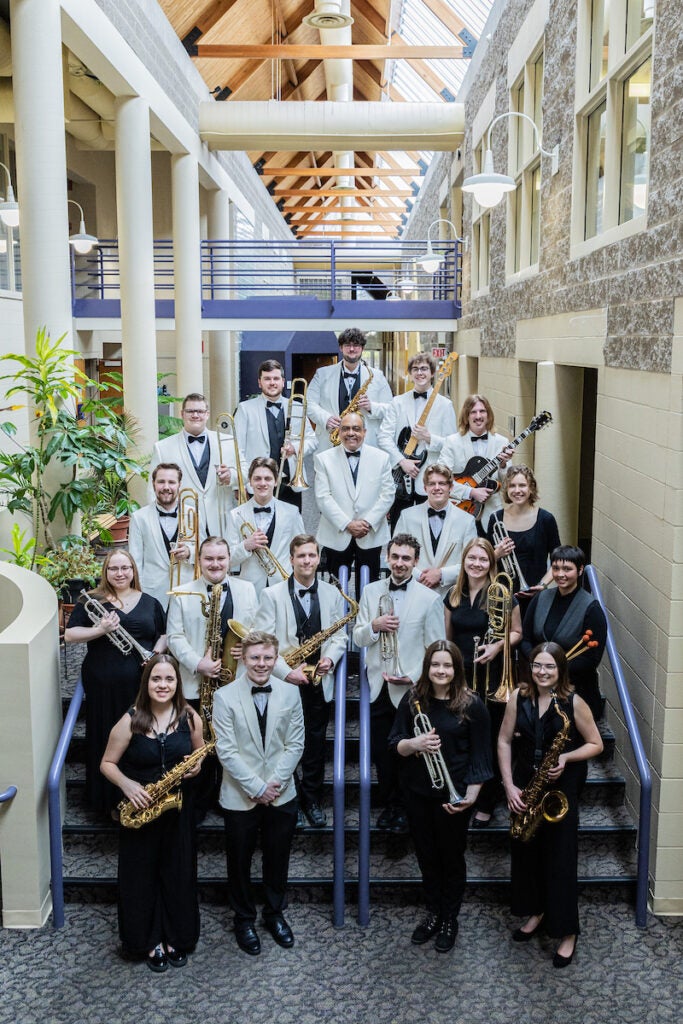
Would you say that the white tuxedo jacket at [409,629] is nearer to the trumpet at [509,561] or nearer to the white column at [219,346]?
the trumpet at [509,561]

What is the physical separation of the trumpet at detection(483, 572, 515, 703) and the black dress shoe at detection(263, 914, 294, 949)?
1765 millimetres

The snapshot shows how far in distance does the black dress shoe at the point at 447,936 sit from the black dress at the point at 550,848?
384 mm

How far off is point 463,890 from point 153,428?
28.4ft

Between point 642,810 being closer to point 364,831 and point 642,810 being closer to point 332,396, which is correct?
point 364,831

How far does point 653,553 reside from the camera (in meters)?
5.80

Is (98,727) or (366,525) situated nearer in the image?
(98,727)

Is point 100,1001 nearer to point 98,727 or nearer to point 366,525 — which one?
point 98,727

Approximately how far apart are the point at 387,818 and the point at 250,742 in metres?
1.29

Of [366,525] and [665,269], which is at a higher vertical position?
[665,269]

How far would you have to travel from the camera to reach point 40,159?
27.4 feet

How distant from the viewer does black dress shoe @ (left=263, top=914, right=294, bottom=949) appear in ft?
18.0

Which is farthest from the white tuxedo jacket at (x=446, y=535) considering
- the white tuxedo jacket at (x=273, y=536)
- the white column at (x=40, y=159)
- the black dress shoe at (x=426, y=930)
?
the white column at (x=40, y=159)

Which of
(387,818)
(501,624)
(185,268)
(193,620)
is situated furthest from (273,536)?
(185,268)

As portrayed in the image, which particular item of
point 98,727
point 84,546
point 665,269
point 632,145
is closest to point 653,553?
point 665,269
